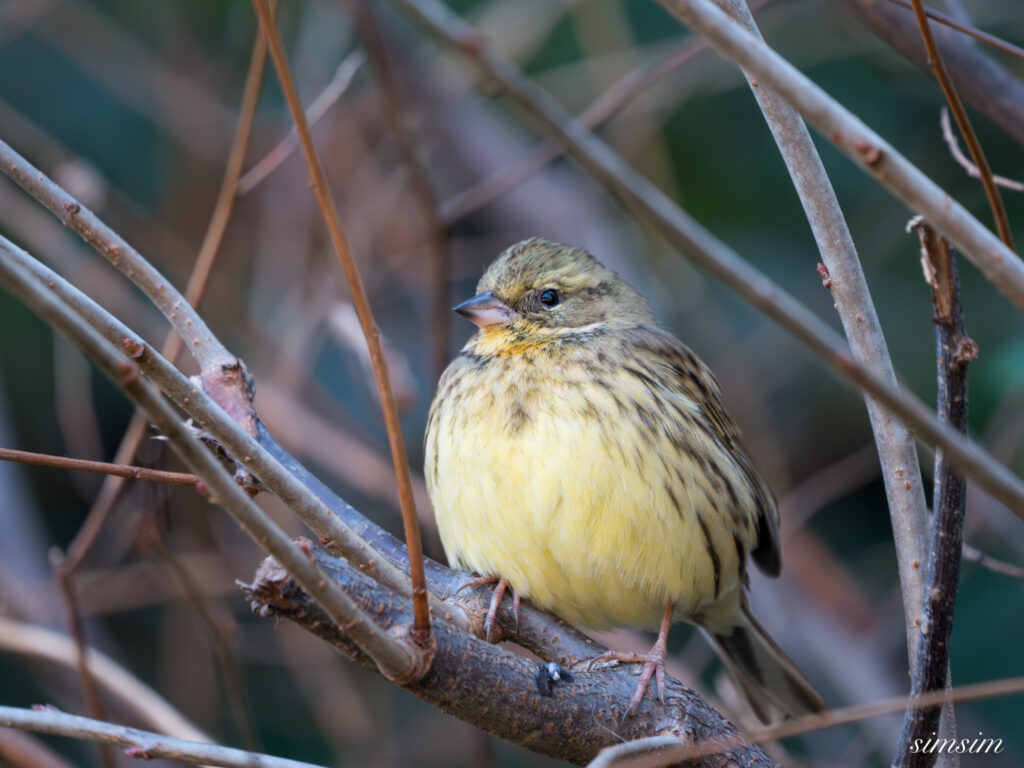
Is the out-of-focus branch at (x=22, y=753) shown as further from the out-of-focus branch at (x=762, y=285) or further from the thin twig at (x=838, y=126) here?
the thin twig at (x=838, y=126)

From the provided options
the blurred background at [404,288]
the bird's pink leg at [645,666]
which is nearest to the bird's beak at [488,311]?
the blurred background at [404,288]

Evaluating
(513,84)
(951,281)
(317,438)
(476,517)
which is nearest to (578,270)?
(476,517)

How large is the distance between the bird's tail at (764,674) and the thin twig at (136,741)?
1791mm

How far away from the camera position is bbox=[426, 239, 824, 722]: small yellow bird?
260 cm

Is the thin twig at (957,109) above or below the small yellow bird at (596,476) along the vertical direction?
above

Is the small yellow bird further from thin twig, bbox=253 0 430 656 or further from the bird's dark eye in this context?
thin twig, bbox=253 0 430 656

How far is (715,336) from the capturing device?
4770mm

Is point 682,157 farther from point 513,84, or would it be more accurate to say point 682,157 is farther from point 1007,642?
point 513,84

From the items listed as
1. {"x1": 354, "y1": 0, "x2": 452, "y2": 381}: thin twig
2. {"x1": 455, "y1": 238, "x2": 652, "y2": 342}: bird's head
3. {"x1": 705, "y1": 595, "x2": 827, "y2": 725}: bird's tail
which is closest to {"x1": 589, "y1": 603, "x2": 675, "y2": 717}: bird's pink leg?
{"x1": 705, "y1": 595, "x2": 827, "y2": 725}: bird's tail

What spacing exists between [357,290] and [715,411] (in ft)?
6.59

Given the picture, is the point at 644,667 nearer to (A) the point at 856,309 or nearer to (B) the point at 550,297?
(A) the point at 856,309

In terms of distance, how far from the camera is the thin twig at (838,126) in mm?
1172

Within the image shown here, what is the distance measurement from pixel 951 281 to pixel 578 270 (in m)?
1.81

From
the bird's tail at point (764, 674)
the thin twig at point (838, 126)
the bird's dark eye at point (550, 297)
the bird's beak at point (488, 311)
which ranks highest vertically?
the bird's dark eye at point (550, 297)
